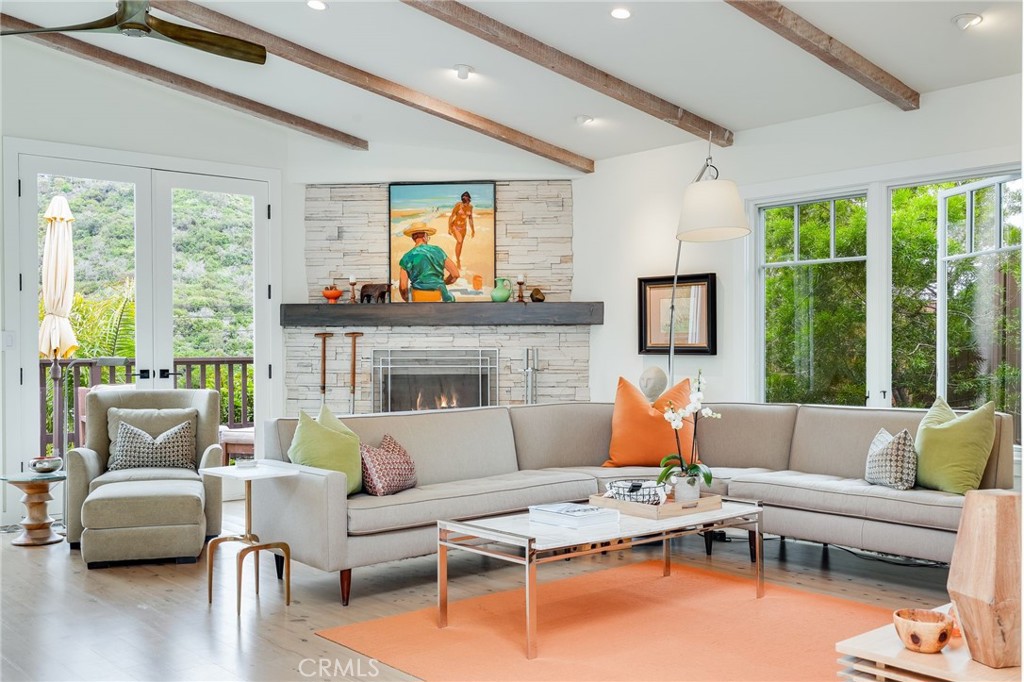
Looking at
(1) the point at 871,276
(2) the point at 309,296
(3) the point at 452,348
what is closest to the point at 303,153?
(2) the point at 309,296

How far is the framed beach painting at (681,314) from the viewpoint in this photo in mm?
6594

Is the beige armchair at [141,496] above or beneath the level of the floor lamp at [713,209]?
beneath

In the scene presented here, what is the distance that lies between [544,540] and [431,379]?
4.16 meters

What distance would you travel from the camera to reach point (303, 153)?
7633mm

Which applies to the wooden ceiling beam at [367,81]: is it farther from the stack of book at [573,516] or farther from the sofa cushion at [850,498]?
the stack of book at [573,516]

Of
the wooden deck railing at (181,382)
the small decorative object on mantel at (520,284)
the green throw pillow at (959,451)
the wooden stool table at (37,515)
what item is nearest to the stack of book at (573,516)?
the green throw pillow at (959,451)

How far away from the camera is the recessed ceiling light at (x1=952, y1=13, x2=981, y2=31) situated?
4449 millimetres

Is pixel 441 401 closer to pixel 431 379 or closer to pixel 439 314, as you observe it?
pixel 431 379

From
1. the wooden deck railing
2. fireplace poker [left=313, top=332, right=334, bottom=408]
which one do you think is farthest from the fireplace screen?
the wooden deck railing

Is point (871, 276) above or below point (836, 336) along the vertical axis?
above

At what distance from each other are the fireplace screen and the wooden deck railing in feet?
3.39

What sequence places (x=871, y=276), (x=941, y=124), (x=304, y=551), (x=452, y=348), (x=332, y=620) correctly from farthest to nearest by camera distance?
1. (x=452, y=348)
2. (x=871, y=276)
3. (x=941, y=124)
4. (x=304, y=551)
5. (x=332, y=620)

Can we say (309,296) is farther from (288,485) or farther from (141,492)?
(288,485)

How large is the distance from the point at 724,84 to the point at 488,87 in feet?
4.97
